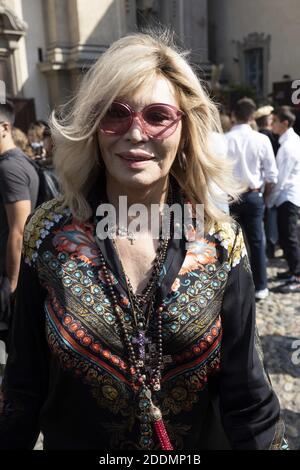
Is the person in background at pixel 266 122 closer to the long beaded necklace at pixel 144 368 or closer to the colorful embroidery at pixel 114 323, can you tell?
the colorful embroidery at pixel 114 323

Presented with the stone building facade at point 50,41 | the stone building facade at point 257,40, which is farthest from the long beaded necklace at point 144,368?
the stone building facade at point 257,40

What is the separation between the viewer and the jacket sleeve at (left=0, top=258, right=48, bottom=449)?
1387mm

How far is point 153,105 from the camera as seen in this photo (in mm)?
1312

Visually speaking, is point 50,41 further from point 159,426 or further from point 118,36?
point 159,426

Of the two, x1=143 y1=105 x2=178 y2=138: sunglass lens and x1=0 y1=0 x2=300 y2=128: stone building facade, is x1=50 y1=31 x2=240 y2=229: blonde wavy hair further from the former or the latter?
x1=0 y1=0 x2=300 y2=128: stone building facade

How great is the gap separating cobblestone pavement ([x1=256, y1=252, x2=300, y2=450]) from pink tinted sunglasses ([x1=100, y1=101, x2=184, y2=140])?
2.14 meters

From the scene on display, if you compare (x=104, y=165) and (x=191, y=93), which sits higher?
(x=191, y=93)

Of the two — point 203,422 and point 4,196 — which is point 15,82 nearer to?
point 4,196

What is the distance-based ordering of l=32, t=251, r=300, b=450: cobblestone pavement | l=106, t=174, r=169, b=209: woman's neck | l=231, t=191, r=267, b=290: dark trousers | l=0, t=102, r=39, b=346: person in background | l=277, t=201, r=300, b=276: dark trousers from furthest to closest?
l=277, t=201, r=300, b=276: dark trousers
l=231, t=191, r=267, b=290: dark trousers
l=32, t=251, r=300, b=450: cobblestone pavement
l=0, t=102, r=39, b=346: person in background
l=106, t=174, r=169, b=209: woman's neck

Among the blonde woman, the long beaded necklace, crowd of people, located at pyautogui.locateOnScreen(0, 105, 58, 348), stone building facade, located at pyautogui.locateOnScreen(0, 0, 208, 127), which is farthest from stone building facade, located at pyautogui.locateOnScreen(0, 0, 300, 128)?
the long beaded necklace

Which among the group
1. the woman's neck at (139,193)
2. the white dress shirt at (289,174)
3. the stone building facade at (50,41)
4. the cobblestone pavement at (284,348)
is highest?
the stone building facade at (50,41)

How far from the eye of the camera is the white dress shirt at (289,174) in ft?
16.4
